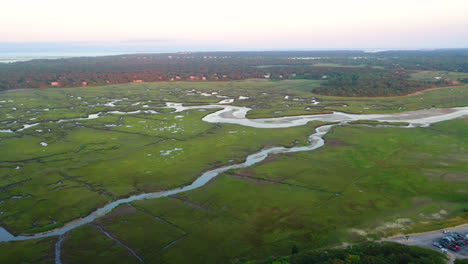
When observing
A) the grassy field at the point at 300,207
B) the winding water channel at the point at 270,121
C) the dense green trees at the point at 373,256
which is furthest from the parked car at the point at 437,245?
the winding water channel at the point at 270,121

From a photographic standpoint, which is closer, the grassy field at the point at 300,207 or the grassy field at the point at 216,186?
the grassy field at the point at 300,207

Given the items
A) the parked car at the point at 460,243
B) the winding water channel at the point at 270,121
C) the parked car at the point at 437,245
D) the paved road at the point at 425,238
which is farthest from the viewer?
the winding water channel at the point at 270,121

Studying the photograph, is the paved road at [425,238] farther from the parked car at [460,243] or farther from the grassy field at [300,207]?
the grassy field at [300,207]

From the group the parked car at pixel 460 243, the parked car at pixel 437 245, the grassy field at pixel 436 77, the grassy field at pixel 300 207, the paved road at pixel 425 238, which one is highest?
the grassy field at pixel 436 77

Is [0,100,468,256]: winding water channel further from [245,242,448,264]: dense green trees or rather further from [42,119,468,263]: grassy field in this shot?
[245,242,448,264]: dense green trees

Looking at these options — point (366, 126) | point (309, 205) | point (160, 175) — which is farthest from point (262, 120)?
point (309, 205)

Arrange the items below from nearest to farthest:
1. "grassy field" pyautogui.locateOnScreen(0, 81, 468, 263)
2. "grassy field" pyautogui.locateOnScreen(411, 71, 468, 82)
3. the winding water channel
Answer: "grassy field" pyautogui.locateOnScreen(0, 81, 468, 263) < the winding water channel < "grassy field" pyautogui.locateOnScreen(411, 71, 468, 82)

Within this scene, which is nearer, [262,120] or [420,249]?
[420,249]

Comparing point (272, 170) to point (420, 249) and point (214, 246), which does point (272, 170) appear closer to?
point (214, 246)

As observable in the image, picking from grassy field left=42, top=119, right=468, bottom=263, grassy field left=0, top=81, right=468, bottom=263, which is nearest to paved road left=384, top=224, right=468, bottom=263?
grassy field left=42, top=119, right=468, bottom=263
